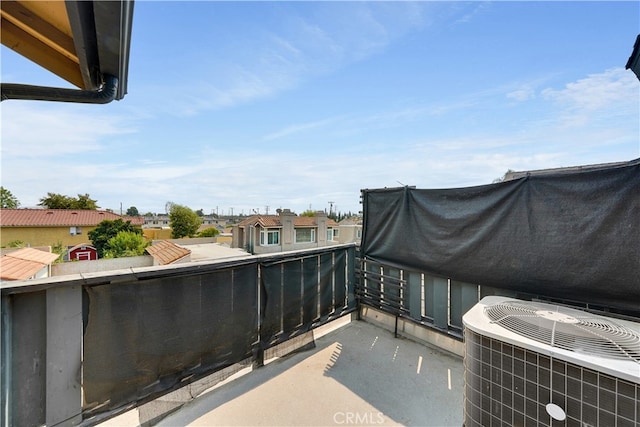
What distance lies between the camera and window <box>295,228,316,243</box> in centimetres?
1811

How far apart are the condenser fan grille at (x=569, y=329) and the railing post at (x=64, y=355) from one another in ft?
Answer: 8.02

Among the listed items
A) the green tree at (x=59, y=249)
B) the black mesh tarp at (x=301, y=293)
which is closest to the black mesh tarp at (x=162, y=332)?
the black mesh tarp at (x=301, y=293)

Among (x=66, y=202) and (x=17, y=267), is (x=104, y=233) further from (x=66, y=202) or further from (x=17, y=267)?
(x=17, y=267)

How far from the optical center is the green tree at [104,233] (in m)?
17.6

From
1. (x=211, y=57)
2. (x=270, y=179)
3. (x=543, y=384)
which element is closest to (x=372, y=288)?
(x=543, y=384)

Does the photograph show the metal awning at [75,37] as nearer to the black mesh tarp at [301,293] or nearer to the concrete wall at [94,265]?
the black mesh tarp at [301,293]

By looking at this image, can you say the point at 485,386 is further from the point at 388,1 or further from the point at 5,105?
the point at 388,1

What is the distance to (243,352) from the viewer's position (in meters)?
2.27

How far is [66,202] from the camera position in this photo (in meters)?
24.2

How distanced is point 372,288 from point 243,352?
185 cm

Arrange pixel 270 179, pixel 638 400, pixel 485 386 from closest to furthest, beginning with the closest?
pixel 638 400, pixel 485 386, pixel 270 179

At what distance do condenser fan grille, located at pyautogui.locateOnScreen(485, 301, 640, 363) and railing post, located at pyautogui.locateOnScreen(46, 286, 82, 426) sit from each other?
2446 millimetres

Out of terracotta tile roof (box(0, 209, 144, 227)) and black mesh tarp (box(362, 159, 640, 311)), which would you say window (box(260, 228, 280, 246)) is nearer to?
black mesh tarp (box(362, 159, 640, 311))

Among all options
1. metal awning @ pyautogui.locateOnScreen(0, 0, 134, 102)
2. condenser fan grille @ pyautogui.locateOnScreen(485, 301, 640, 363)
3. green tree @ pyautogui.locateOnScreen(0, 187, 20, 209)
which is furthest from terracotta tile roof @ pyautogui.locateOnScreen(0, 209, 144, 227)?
condenser fan grille @ pyautogui.locateOnScreen(485, 301, 640, 363)
